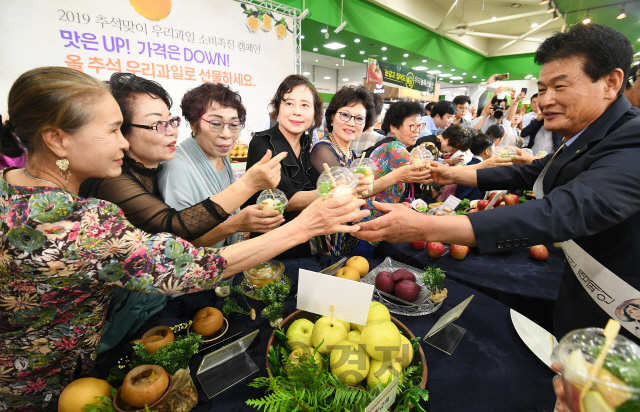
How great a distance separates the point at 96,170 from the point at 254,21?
17.5 ft

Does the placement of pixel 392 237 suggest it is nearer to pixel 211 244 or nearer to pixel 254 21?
pixel 211 244

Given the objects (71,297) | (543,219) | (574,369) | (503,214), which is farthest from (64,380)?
(543,219)

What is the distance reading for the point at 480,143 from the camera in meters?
4.42

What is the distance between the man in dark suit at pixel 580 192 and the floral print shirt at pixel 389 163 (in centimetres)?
135

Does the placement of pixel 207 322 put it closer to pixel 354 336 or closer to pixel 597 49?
pixel 354 336

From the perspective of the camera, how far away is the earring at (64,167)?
1011 mm

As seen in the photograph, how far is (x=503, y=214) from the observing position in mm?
1223

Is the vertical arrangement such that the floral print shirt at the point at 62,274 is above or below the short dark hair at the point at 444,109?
below

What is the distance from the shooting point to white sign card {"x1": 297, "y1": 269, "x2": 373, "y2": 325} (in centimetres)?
104

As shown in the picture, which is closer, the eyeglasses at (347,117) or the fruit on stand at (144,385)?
the fruit on stand at (144,385)

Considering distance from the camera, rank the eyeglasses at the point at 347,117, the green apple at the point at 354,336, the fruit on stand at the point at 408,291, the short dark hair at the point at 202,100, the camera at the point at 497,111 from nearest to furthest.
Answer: the green apple at the point at 354,336 < the fruit on stand at the point at 408,291 < the short dark hair at the point at 202,100 < the eyeglasses at the point at 347,117 < the camera at the point at 497,111

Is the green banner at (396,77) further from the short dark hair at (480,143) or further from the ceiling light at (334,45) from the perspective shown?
the short dark hair at (480,143)

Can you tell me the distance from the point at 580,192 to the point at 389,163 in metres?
1.89

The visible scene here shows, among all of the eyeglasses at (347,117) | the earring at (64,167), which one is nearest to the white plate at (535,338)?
the earring at (64,167)
